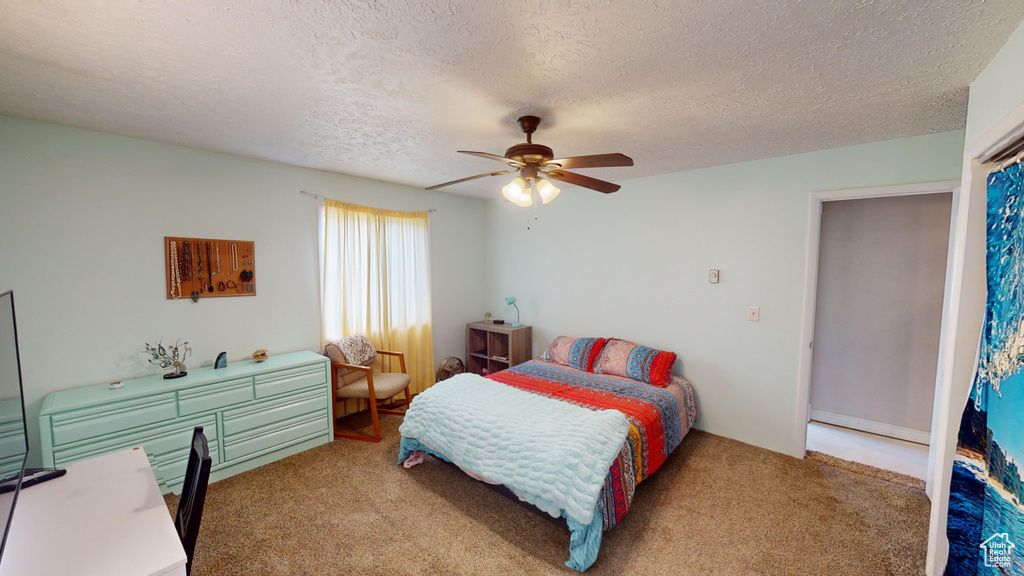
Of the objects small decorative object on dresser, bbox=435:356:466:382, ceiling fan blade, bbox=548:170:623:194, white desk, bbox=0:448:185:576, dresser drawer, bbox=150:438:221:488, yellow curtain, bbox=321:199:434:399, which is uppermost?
ceiling fan blade, bbox=548:170:623:194

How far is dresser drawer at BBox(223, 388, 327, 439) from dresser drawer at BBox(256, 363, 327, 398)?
0.07m

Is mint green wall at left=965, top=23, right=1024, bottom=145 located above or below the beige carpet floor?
above

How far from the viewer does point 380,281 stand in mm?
3941

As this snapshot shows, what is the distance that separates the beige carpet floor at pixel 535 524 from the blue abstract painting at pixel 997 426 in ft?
1.61

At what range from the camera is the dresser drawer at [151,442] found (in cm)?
217

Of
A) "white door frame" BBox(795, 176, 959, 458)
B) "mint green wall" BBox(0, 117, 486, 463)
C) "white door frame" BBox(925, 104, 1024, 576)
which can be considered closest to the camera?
"white door frame" BBox(925, 104, 1024, 576)

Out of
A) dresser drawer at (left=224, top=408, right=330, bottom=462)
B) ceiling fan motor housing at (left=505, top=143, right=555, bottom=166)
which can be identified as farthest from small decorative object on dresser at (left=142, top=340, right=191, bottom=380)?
ceiling fan motor housing at (left=505, top=143, right=555, bottom=166)

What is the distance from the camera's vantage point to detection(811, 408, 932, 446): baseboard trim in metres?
3.22

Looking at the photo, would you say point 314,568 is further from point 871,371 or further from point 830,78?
point 871,371

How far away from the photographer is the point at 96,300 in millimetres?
2465

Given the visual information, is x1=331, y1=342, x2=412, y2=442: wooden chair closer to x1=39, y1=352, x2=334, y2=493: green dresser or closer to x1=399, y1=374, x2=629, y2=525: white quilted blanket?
x1=39, y1=352, x2=334, y2=493: green dresser

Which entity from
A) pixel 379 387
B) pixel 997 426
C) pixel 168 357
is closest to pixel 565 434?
pixel 997 426

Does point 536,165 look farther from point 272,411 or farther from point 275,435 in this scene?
point 275,435

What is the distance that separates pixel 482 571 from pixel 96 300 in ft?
9.92
